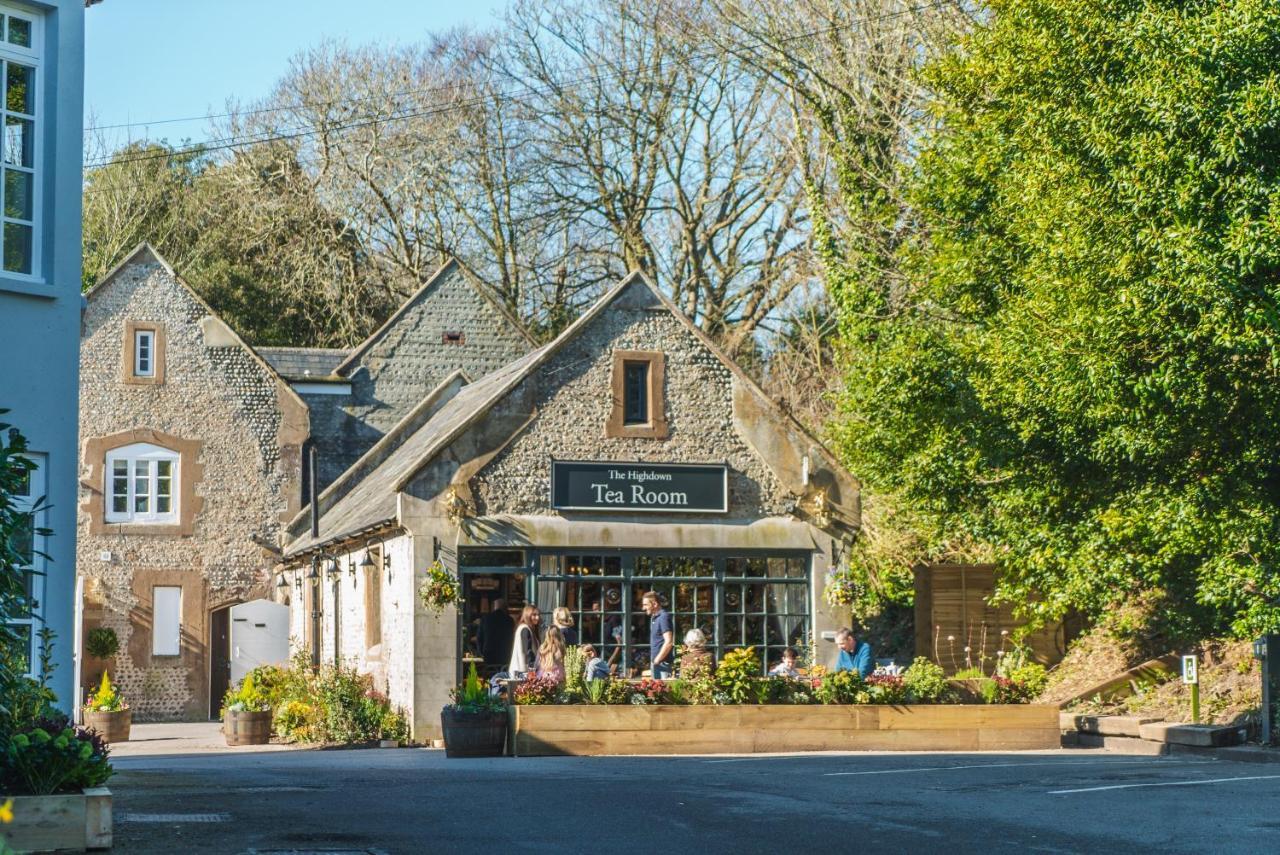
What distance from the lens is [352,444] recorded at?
116ft

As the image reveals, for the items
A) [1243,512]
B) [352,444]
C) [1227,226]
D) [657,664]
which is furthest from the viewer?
[352,444]

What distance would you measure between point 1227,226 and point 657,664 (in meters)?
9.03

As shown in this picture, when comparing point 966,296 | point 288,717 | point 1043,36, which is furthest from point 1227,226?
point 288,717

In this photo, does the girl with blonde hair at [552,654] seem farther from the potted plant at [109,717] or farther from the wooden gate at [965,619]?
the wooden gate at [965,619]

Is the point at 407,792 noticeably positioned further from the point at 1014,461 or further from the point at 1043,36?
the point at 1043,36

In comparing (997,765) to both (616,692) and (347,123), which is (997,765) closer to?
(616,692)

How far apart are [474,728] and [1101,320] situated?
8295 millimetres

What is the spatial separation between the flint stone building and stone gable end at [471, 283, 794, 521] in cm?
2

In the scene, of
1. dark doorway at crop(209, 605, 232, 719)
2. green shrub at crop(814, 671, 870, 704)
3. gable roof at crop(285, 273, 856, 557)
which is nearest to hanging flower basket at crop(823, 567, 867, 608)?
gable roof at crop(285, 273, 856, 557)

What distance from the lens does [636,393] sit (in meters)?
24.5

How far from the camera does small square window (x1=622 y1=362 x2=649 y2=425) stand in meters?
24.4

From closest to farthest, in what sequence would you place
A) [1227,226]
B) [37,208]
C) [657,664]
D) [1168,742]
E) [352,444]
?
[37,208] → [1227,226] → [1168,742] → [657,664] → [352,444]

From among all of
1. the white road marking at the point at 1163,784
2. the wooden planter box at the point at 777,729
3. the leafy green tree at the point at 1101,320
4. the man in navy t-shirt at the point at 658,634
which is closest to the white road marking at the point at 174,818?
the white road marking at the point at 1163,784

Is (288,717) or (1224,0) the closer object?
(1224,0)
